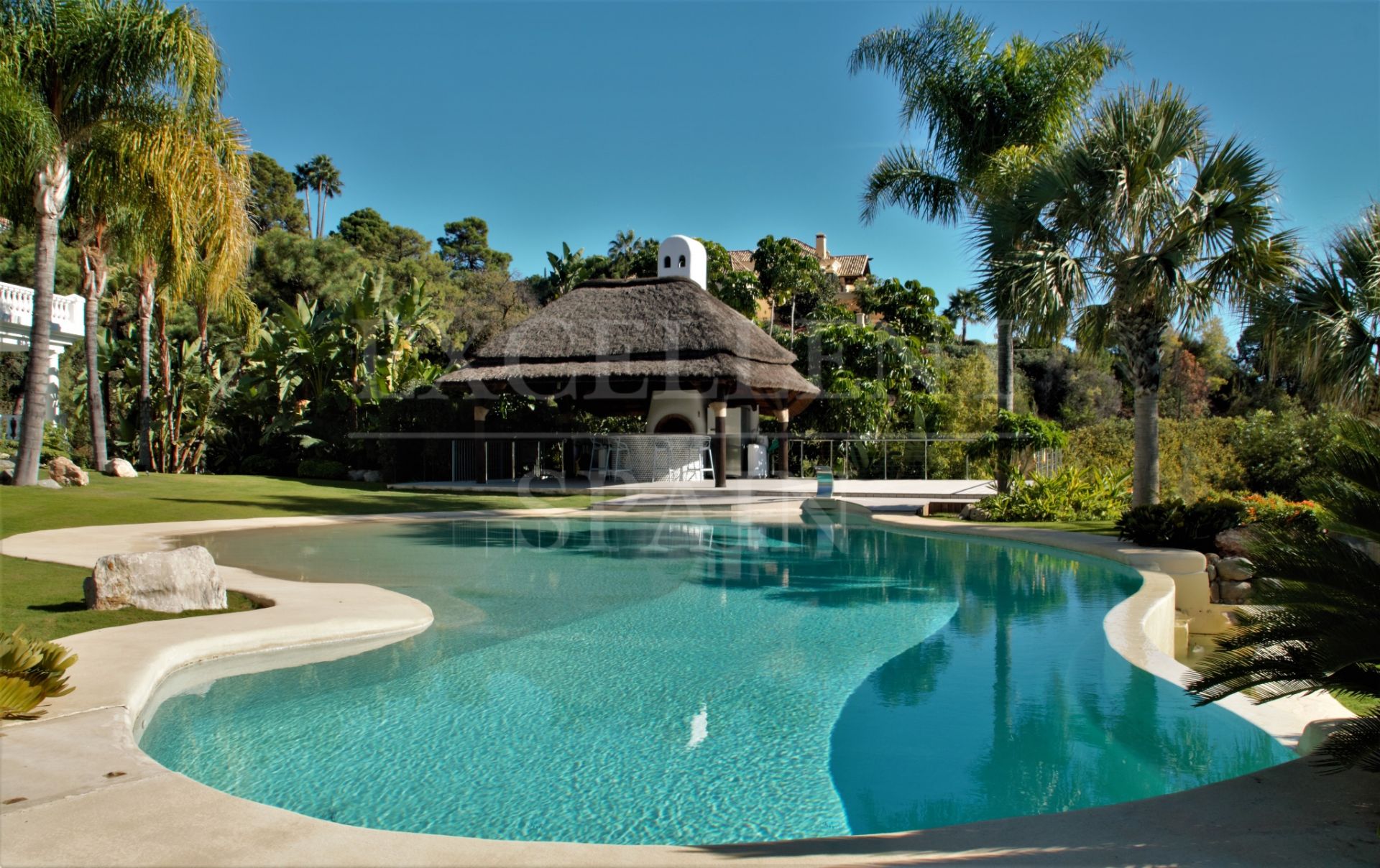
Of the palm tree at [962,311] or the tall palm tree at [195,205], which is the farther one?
the palm tree at [962,311]

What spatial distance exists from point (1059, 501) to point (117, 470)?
18.5 meters

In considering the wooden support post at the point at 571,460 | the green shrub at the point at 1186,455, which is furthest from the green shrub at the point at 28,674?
the wooden support post at the point at 571,460

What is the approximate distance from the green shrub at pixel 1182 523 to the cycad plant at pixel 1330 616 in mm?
7627

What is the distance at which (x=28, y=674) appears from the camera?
4289 millimetres

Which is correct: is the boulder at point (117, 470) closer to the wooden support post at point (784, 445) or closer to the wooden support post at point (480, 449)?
the wooden support post at point (480, 449)

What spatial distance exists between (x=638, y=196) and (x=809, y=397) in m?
18.5

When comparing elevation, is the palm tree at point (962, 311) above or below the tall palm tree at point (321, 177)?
below

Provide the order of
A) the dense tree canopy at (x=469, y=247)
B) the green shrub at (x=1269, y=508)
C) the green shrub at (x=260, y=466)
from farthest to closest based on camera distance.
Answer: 1. the dense tree canopy at (x=469, y=247)
2. the green shrub at (x=260, y=466)
3. the green shrub at (x=1269, y=508)

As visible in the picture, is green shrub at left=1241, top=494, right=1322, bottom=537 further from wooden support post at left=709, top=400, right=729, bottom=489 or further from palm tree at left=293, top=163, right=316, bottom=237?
palm tree at left=293, top=163, right=316, bottom=237

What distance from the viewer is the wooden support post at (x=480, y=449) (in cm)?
2255

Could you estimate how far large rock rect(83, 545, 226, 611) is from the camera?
6.83 m

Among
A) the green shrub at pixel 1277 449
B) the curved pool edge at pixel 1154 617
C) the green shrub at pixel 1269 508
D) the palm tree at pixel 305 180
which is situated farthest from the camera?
the palm tree at pixel 305 180

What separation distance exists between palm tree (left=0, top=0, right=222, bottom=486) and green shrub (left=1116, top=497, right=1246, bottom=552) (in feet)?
52.2

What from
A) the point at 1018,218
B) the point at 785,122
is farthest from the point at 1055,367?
the point at 1018,218
